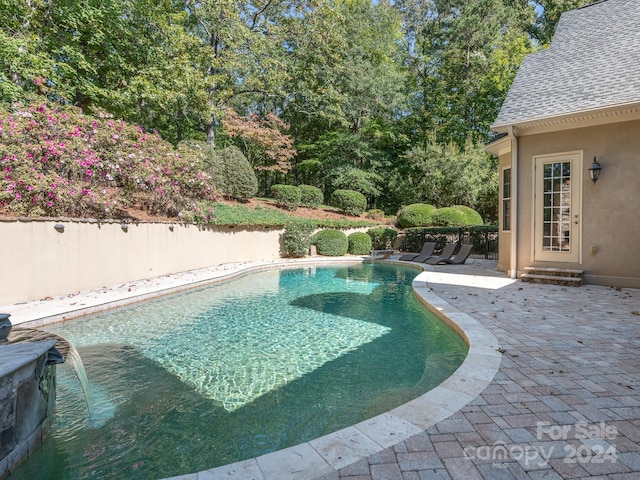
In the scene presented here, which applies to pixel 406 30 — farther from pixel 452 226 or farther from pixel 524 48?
pixel 452 226

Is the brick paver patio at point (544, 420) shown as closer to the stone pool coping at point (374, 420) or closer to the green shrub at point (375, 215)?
the stone pool coping at point (374, 420)

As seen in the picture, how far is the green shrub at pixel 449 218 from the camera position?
653 inches

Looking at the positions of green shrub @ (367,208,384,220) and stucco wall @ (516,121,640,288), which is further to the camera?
green shrub @ (367,208,384,220)

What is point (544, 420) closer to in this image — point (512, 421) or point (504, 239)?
point (512, 421)

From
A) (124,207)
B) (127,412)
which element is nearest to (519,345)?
(127,412)

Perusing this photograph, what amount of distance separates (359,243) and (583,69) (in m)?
9.93

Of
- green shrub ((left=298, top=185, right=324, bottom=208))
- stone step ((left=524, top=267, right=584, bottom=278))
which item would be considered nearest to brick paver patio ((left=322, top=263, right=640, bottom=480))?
stone step ((left=524, top=267, right=584, bottom=278))

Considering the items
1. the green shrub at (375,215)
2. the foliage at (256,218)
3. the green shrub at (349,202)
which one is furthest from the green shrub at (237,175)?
the green shrub at (375,215)

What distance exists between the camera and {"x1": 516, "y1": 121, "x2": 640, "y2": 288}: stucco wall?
23.9 feet

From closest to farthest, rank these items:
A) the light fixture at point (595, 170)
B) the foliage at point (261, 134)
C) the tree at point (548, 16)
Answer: the light fixture at point (595, 170), the foliage at point (261, 134), the tree at point (548, 16)

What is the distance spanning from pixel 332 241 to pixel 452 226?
5.79 meters

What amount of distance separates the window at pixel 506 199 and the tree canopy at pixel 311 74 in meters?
9.69

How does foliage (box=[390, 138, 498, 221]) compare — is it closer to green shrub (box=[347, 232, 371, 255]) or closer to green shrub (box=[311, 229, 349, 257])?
green shrub (box=[347, 232, 371, 255])

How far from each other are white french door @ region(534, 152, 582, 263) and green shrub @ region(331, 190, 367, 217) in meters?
11.8
